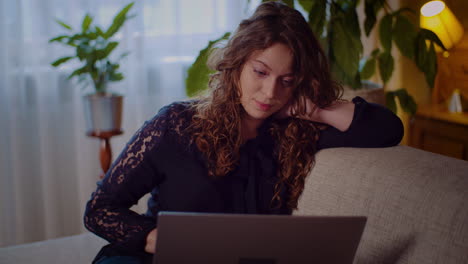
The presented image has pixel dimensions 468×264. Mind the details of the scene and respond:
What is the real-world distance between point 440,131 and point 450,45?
477mm

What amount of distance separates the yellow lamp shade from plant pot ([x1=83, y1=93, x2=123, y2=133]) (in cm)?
170

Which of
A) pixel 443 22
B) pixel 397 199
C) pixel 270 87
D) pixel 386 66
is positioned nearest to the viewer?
pixel 397 199

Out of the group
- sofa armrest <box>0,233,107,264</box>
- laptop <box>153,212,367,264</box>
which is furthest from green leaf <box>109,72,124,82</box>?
laptop <box>153,212,367,264</box>

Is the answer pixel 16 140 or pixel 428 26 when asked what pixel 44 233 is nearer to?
pixel 16 140

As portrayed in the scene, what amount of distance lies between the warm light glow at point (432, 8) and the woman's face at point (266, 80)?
1674 mm

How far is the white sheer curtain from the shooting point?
8.20ft

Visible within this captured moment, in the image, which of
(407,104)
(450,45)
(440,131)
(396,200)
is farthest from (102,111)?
(450,45)

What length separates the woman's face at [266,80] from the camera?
1192 millimetres

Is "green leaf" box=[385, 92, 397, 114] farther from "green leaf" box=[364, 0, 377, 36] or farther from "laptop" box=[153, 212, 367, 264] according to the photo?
"laptop" box=[153, 212, 367, 264]

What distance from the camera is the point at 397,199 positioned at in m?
1.05

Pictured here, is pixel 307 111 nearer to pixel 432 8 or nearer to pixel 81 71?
pixel 81 71

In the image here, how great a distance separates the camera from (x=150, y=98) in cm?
285

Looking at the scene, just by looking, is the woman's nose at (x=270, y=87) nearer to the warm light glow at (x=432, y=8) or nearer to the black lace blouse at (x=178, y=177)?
the black lace blouse at (x=178, y=177)

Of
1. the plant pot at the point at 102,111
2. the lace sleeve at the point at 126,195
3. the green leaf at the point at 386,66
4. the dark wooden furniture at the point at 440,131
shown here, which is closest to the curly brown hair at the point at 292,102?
the lace sleeve at the point at 126,195
